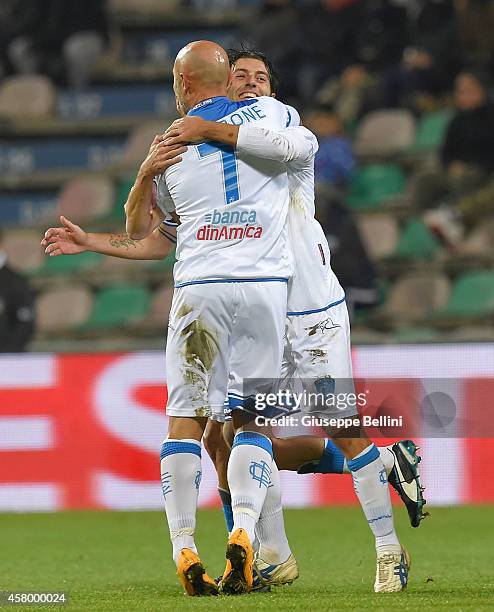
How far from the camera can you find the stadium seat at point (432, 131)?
1234 centimetres

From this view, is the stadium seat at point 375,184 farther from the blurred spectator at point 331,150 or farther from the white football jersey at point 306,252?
the white football jersey at point 306,252

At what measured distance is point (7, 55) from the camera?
15133mm

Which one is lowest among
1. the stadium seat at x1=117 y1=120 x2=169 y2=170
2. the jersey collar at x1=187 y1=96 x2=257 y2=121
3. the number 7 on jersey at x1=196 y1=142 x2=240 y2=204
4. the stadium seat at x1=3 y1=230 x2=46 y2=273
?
the number 7 on jersey at x1=196 y1=142 x2=240 y2=204

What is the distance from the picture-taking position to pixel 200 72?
4918mm

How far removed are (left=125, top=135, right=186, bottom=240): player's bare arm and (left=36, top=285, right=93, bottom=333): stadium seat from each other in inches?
280

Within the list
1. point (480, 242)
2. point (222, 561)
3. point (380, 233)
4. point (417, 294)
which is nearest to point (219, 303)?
point (222, 561)

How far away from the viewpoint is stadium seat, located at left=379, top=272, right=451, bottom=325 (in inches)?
440

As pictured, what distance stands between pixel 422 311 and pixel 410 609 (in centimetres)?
687

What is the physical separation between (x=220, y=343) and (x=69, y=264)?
8.20m

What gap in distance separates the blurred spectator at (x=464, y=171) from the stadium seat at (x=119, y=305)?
2.55 meters

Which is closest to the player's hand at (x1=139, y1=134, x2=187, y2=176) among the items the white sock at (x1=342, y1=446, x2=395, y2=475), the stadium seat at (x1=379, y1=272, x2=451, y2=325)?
the white sock at (x1=342, y1=446, x2=395, y2=475)

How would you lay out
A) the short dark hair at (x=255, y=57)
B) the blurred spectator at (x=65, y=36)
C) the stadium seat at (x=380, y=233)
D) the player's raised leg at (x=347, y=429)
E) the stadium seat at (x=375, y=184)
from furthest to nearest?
1. the blurred spectator at (x=65, y=36)
2. the stadium seat at (x=375, y=184)
3. the stadium seat at (x=380, y=233)
4. the short dark hair at (x=255, y=57)
5. the player's raised leg at (x=347, y=429)

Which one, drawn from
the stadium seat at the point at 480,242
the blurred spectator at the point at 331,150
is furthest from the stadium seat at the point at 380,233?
the stadium seat at the point at 480,242

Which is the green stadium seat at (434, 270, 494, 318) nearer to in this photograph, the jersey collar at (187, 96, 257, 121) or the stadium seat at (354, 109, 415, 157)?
the stadium seat at (354, 109, 415, 157)
